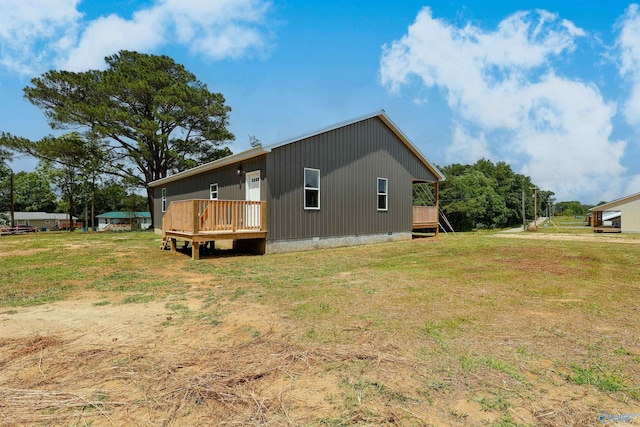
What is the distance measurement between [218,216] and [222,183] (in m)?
4.08

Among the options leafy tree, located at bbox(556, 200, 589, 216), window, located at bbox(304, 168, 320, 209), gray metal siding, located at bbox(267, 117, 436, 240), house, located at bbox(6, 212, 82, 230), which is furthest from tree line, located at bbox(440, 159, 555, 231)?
house, located at bbox(6, 212, 82, 230)

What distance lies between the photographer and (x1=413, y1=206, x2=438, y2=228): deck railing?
1639 centimetres

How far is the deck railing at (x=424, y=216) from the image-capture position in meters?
16.4

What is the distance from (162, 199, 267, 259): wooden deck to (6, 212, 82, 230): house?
46.0 m

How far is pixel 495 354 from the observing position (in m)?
2.93

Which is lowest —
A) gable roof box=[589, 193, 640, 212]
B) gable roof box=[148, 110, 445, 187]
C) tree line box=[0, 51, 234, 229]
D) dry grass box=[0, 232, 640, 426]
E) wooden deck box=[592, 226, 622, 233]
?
dry grass box=[0, 232, 640, 426]

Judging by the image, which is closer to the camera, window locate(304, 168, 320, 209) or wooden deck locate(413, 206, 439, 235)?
window locate(304, 168, 320, 209)

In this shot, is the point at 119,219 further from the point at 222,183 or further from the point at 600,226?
the point at 600,226

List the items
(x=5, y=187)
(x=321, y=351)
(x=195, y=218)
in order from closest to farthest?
(x=321, y=351) < (x=195, y=218) < (x=5, y=187)

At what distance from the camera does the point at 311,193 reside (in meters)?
11.8

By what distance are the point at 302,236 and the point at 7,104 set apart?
2306 cm

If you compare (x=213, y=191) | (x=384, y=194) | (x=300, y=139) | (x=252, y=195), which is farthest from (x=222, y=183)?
(x=384, y=194)

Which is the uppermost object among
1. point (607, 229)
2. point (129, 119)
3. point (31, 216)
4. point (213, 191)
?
point (129, 119)

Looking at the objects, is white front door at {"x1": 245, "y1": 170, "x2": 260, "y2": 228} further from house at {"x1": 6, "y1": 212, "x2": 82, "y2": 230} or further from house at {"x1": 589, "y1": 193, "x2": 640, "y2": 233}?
house at {"x1": 6, "y1": 212, "x2": 82, "y2": 230}
